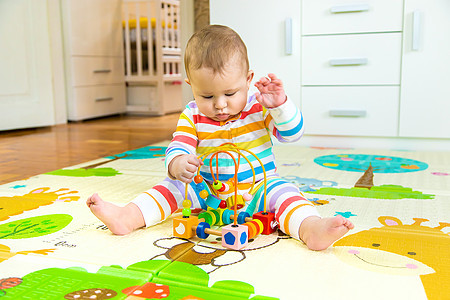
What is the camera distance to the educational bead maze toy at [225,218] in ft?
2.73

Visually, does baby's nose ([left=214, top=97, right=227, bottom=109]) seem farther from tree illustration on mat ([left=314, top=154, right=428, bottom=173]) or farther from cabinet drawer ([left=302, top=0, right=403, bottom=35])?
cabinet drawer ([left=302, top=0, right=403, bottom=35])

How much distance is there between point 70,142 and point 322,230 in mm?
1805

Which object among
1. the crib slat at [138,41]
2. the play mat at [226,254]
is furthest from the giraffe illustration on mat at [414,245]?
the crib slat at [138,41]

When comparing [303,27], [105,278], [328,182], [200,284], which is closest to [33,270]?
[105,278]

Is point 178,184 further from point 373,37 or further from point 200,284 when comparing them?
point 373,37

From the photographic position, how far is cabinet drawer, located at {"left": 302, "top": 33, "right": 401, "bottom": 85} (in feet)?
6.24

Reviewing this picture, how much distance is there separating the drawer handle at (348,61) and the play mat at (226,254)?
757 mm

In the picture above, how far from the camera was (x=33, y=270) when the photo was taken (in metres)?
0.74

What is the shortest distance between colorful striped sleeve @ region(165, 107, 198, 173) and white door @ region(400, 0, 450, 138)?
4.02 ft

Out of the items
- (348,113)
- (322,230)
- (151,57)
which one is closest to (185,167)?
(322,230)

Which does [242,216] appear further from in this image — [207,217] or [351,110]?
[351,110]

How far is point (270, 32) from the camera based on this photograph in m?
2.05

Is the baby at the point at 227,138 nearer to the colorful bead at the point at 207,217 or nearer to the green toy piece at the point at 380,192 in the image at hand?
the colorful bead at the point at 207,217

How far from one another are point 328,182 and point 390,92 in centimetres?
77
